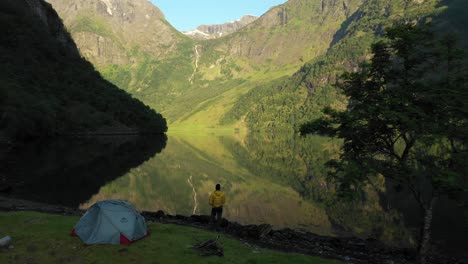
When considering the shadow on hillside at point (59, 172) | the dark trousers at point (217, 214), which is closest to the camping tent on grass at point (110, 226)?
the dark trousers at point (217, 214)

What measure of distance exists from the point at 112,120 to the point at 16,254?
18591cm

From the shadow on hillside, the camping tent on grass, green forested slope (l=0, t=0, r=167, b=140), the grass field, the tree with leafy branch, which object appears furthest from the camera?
green forested slope (l=0, t=0, r=167, b=140)

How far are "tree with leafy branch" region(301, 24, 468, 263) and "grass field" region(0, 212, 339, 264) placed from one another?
658cm

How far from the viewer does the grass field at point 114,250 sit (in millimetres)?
20984

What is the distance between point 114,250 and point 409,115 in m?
19.3

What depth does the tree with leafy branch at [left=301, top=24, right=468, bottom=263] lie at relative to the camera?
21.1 m

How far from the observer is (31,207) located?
38312mm

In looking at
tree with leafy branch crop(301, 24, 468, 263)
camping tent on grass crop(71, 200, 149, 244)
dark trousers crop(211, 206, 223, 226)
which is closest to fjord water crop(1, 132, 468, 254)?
tree with leafy branch crop(301, 24, 468, 263)

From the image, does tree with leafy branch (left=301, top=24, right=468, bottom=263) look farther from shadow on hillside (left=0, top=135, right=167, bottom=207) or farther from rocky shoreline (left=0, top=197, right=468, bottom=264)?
shadow on hillside (left=0, top=135, right=167, bottom=207)

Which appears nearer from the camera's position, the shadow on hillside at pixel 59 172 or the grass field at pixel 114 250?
the grass field at pixel 114 250

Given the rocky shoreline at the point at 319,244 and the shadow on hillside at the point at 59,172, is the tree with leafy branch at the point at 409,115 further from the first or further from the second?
the shadow on hillside at the point at 59,172

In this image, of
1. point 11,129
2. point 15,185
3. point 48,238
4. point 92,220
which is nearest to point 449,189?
point 92,220

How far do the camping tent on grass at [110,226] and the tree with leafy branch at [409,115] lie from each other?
13.2 m

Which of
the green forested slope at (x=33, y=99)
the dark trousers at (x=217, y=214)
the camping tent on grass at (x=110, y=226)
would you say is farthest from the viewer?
the green forested slope at (x=33, y=99)
